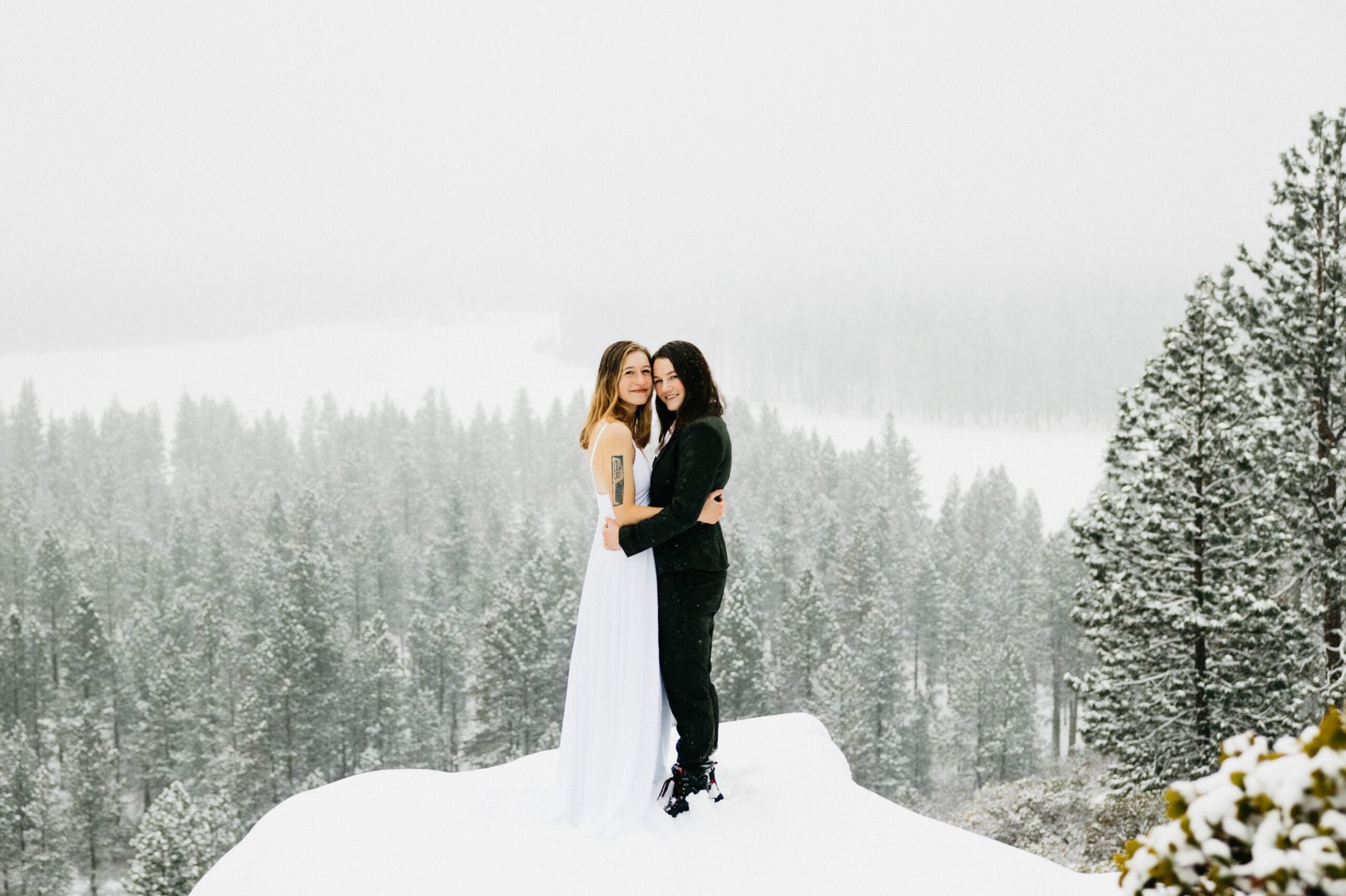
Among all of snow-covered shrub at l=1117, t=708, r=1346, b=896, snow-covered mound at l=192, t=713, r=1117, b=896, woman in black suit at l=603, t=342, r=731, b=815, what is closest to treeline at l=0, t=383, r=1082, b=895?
snow-covered mound at l=192, t=713, r=1117, b=896

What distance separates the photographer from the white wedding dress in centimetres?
602

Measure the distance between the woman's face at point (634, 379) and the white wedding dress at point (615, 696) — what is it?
34 centimetres

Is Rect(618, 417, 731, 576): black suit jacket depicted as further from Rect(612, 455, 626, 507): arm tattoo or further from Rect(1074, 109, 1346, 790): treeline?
Rect(1074, 109, 1346, 790): treeline

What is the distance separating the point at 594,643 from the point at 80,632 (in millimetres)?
53019

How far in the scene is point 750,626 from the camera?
127ft

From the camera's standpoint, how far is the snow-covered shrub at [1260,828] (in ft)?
7.00

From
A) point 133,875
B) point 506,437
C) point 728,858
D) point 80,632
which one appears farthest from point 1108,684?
point 506,437

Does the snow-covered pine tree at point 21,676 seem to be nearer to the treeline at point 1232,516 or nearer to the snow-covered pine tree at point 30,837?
the snow-covered pine tree at point 30,837

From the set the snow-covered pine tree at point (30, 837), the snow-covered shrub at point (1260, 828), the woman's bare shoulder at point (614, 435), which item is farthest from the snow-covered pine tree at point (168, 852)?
the snow-covered shrub at point (1260, 828)

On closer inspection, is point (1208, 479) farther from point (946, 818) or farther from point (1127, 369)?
point (1127, 369)

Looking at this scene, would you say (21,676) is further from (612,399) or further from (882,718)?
(612,399)

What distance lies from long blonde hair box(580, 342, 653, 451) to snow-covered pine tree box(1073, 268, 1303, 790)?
11084mm

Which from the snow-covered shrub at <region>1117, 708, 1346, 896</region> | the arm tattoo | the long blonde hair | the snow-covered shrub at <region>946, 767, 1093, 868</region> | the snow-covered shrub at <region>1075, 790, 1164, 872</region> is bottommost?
the snow-covered shrub at <region>946, 767, 1093, 868</region>

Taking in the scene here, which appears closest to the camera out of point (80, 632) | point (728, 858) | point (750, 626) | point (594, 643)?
point (728, 858)
